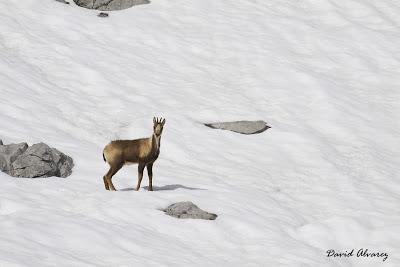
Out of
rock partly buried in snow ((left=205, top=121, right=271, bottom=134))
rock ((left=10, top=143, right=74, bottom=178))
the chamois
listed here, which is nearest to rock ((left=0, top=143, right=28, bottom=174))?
rock ((left=10, top=143, right=74, bottom=178))

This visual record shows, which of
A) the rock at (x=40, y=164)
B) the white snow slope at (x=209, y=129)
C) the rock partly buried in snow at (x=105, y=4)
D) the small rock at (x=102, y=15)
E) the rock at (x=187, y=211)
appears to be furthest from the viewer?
the rock partly buried in snow at (x=105, y=4)

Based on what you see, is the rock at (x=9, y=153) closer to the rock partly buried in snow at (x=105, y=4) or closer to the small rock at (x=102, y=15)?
the small rock at (x=102, y=15)

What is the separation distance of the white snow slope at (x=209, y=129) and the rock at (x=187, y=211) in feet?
0.73

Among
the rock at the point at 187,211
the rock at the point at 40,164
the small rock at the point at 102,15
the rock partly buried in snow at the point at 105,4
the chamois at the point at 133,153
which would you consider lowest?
the rock at the point at 40,164

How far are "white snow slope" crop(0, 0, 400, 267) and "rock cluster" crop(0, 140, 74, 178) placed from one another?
40cm

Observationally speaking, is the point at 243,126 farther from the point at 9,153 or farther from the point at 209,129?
the point at 9,153

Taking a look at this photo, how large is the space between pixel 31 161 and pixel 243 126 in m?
9.08

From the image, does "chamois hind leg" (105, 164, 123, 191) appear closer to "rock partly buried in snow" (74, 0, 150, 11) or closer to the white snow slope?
the white snow slope

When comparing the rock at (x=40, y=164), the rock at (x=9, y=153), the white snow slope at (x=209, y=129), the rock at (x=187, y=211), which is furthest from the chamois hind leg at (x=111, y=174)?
the rock at (x=9, y=153)

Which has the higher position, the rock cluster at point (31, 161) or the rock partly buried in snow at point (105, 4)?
the rock partly buried in snow at point (105, 4)

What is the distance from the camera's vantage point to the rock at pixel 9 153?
15289 millimetres

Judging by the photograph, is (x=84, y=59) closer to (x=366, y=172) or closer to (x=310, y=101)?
(x=310, y=101)

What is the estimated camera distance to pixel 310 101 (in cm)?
2512

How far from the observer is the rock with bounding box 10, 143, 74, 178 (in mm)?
15234
